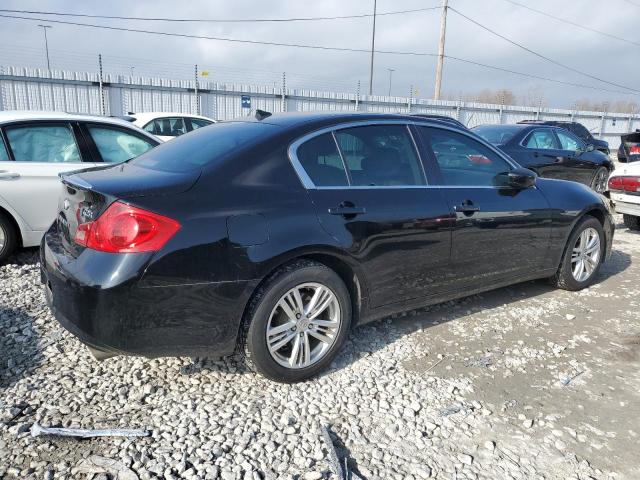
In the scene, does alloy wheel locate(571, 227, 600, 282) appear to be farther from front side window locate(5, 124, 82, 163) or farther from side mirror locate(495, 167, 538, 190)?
front side window locate(5, 124, 82, 163)

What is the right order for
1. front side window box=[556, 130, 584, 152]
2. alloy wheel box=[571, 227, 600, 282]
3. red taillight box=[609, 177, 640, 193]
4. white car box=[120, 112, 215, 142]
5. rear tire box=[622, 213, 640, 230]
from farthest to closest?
white car box=[120, 112, 215, 142]
front side window box=[556, 130, 584, 152]
rear tire box=[622, 213, 640, 230]
red taillight box=[609, 177, 640, 193]
alloy wheel box=[571, 227, 600, 282]

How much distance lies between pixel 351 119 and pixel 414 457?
2.12m

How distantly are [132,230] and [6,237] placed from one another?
3.19 meters

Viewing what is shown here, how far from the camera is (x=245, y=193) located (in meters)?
2.83

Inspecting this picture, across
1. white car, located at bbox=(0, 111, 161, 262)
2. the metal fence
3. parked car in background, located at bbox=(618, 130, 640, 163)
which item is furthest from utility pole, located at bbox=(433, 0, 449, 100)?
white car, located at bbox=(0, 111, 161, 262)

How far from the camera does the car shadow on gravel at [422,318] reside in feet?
11.8

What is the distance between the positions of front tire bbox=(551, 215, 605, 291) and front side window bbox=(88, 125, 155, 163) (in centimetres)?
444

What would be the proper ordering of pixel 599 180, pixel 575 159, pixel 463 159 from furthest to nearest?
pixel 599 180, pixel 575 159, pixel 463 159

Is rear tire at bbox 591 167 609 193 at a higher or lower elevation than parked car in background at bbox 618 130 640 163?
lower

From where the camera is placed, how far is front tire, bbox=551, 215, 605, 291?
4809mm

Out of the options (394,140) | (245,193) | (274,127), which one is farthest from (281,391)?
(394,140)

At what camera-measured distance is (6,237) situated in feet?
16.3

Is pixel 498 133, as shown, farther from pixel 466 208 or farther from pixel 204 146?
pixel 204 146

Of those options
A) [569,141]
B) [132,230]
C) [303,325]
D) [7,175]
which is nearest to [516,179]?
[303,325]
